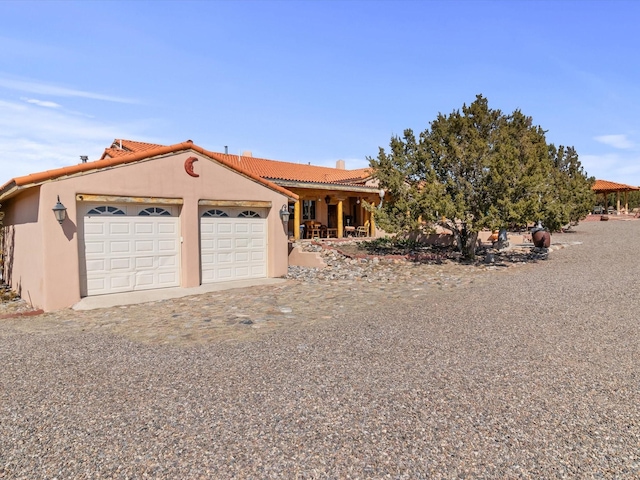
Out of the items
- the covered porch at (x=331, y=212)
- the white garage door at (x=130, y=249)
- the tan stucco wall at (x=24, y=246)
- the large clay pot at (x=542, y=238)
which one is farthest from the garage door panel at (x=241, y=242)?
the large clay pot at (x=542, y=238)

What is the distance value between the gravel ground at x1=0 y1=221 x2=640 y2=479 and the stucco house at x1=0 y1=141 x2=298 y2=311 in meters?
2.93

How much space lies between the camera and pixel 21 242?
34.4 feet

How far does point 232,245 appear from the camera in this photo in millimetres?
11961

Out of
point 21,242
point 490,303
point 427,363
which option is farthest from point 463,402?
point 21,242

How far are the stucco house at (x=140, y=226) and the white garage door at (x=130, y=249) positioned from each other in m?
0.02

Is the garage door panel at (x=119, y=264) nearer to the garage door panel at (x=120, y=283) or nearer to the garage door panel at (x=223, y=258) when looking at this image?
the garage door panel at (x=120, y=283)

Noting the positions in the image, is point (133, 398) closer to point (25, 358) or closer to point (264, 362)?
point (264, 362)

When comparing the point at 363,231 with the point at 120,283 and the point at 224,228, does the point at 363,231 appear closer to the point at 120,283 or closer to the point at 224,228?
the point at 224,228

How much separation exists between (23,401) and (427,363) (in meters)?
4.27

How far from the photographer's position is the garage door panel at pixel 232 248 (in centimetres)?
1145

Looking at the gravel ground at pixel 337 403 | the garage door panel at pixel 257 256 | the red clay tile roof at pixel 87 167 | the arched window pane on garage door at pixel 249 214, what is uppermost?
the red clay tile roof at pixel 87 167

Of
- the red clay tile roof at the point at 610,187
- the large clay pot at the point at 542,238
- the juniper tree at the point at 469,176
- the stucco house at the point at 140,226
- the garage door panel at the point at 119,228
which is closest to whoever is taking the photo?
the stucco house at the point at 140,226

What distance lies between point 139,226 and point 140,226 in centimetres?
2

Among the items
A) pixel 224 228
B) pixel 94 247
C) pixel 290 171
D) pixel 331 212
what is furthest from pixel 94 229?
pixel 290 171
